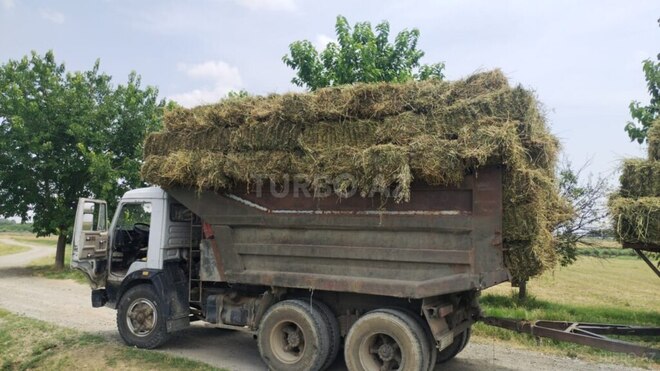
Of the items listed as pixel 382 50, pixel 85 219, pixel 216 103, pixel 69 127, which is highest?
Answer: pixel 382 50

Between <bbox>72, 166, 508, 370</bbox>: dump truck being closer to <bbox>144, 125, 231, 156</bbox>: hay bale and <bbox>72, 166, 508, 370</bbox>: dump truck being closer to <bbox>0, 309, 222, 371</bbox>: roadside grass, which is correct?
<bbox>0, 309, 222, 371</bbox>: roadside grass

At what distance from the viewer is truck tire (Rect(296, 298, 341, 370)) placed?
6.17 metres

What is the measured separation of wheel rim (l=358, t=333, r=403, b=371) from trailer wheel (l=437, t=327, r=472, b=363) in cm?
130

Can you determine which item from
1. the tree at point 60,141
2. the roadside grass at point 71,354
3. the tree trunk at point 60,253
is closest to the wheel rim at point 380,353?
the roadside grass at point 71,354

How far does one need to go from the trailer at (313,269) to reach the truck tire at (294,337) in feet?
0.05

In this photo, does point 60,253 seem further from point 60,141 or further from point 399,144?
point 399,144

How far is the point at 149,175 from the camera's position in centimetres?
707

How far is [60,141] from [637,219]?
18969 mm

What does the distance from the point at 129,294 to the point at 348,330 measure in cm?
359

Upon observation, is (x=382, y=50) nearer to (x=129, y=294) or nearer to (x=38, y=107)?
(x=129, y=294)

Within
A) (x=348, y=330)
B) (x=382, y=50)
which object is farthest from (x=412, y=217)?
(x=382, y=50)

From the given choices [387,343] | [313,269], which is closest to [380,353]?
[387,343]

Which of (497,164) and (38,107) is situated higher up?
(38,107)

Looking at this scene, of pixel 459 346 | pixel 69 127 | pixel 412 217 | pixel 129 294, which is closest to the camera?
pixel 412 217
